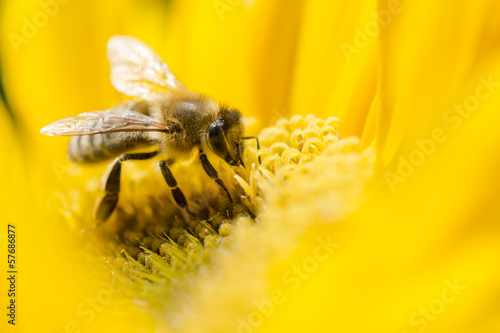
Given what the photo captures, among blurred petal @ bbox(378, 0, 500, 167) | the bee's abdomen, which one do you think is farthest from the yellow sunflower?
the bee's abdomen

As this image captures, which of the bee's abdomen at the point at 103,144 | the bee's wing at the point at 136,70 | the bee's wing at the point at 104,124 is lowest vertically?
the bee's wing at the point at 104,124

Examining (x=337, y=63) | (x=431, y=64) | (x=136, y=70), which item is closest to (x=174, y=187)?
(x=136, y=70)

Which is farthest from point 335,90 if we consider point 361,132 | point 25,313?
point 25,313

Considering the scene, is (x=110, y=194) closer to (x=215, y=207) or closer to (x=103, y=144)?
(x=103, y=144)

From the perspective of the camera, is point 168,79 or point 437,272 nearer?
point 437,272

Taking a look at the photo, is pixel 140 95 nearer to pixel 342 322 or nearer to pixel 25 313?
pixel 25 313

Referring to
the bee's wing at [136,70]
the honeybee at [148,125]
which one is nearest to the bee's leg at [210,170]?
the honeybee at [148,125]

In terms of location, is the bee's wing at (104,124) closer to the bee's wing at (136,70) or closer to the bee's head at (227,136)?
the bee's head at (227,136)
